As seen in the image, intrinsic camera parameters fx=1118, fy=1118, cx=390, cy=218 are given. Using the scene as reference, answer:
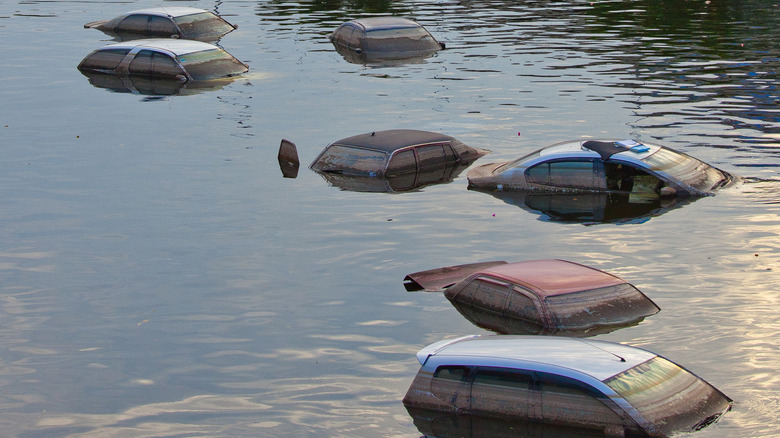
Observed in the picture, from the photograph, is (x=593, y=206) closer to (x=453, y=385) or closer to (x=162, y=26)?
(x=453, y=385)

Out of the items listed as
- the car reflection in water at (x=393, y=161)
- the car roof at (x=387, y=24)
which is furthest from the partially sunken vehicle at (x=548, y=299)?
the car roof at (x=387, y=24)

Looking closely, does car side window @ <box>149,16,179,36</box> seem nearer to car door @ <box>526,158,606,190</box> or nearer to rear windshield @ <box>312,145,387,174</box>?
→ rear windshield @ <box>312,145,387,174</box>

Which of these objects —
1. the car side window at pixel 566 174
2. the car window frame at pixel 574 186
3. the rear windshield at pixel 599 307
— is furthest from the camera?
the car side window at pixel 566 174

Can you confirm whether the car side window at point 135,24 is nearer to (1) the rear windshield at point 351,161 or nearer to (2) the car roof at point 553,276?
(1) the rear windshield at point 351,161

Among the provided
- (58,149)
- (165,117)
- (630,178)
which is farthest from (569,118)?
(58,149)

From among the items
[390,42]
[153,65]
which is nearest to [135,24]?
[153,65]

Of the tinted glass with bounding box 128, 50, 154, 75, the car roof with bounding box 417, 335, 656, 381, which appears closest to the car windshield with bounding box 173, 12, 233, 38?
the tinted glass with bounding box 128, 50, 154, 75

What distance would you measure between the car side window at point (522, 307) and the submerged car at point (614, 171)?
28.1ft

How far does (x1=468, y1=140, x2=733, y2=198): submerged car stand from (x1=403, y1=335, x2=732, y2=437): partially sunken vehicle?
37.8 ft

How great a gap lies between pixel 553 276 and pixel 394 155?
11.1 meters

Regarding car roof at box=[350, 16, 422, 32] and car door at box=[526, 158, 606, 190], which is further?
car roof at box=[350, 16, 422, 32]

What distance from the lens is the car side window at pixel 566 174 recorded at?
27766 mm

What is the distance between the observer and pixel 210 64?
A: 45500 mm

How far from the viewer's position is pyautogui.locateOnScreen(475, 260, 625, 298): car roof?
19.7 meters
